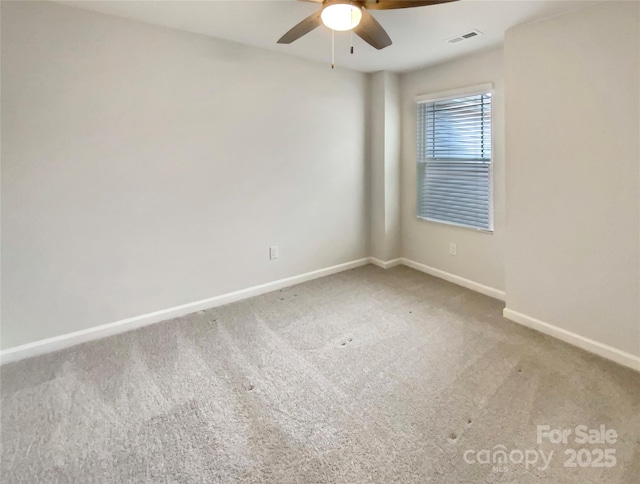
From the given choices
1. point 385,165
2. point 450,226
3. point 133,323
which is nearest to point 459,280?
point 450,226

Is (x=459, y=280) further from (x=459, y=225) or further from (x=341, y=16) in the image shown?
(x=341, y=16)

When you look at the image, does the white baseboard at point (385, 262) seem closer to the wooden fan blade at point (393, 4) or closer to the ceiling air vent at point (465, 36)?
the ceiling air vent at point (465, 36)

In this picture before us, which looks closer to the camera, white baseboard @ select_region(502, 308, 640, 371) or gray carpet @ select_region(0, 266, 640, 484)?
gray carpet @ select_region(0, 266, 640, 484)

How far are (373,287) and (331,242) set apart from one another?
0.70m

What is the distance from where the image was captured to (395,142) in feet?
13.2

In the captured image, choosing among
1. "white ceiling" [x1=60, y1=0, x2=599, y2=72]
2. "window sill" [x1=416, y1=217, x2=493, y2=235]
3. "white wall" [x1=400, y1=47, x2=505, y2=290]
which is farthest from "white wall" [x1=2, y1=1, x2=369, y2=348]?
"window sill" [x1=416, y1=217, x2=493, y2=235]

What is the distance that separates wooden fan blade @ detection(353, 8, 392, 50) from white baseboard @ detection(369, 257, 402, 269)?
8.05ft

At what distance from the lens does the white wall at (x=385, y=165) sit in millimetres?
3883

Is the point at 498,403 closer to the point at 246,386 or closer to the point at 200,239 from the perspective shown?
the point at 246,386

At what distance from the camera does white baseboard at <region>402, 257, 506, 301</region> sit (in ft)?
10.9

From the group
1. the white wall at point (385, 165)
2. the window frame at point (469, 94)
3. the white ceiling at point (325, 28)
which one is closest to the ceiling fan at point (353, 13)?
the white ceiling at point (325, 28)

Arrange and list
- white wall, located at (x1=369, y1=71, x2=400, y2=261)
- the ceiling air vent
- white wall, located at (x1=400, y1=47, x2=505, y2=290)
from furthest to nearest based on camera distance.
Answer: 1. white wall, located at (x1=369, y1=71, x2=400, y2=261)
2. white wall, located at (x1=400, y1=47, x2=505, y2=290)
3. the ceiling air vent

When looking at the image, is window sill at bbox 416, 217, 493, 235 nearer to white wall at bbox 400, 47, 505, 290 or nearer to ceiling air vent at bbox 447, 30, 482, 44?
white wall at bbox 400, 47, 505, 290

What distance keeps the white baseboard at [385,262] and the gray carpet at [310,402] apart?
1.29 m
